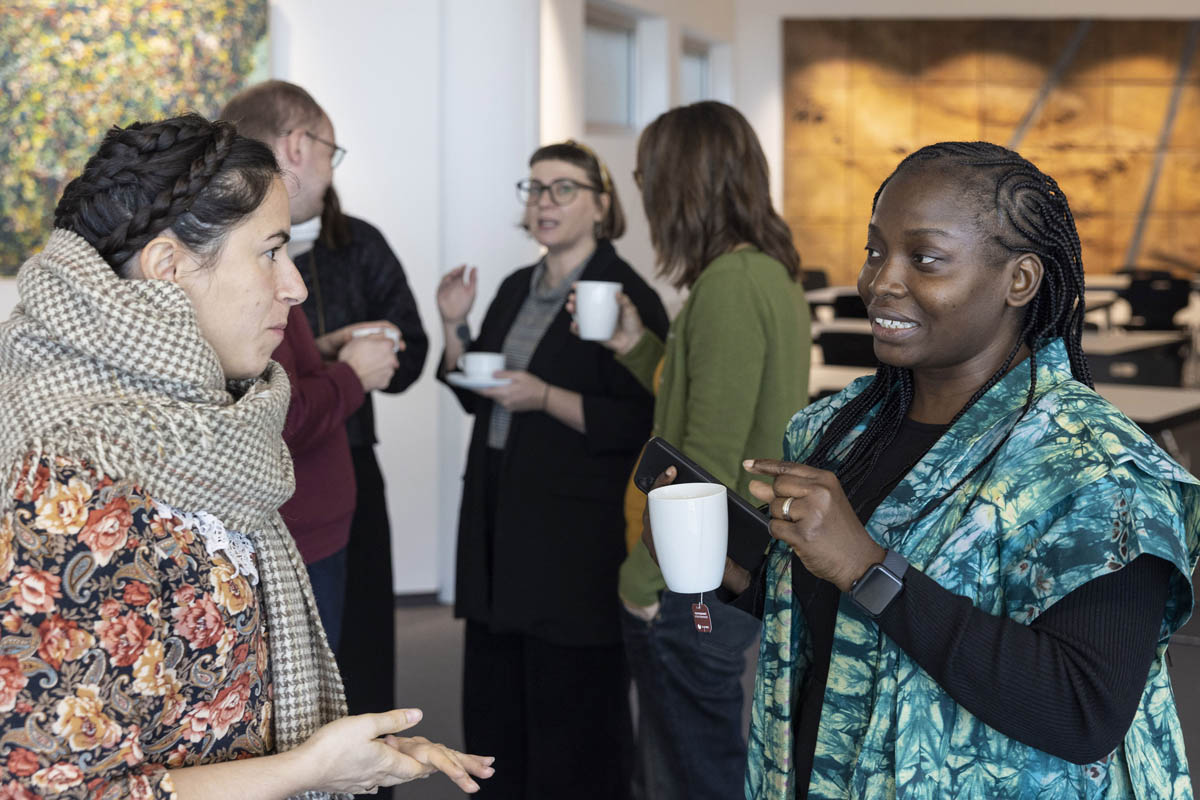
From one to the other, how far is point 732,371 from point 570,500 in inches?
25.1

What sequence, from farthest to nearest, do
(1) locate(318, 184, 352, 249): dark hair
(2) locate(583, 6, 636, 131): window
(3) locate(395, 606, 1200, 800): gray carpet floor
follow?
1. (2) locate(583, 6, 636, 131): window
2. (1) locate(318, 184, 352, 249): dark hair
3. (3) locate(395, 606, 1200, 800): gray carpet floor

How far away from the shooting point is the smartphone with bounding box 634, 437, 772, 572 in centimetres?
139

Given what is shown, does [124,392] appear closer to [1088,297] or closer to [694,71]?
[694,71]

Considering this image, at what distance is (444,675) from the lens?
414 centimetres

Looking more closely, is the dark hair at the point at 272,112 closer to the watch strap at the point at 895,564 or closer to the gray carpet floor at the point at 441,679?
the watch strap at the point at 895,564

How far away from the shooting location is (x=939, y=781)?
1193 millimetres

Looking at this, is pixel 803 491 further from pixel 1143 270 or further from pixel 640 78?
pixel 1143 270

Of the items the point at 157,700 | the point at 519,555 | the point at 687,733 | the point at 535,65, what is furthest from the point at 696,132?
the point at 535,65

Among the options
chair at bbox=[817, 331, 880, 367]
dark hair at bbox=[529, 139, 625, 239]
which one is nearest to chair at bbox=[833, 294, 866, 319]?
chair at bbox=[817, 331, 880, 367]

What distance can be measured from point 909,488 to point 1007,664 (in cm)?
23

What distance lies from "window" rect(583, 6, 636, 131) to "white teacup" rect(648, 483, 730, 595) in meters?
5.34

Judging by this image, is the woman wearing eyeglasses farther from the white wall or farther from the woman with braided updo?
the white wall

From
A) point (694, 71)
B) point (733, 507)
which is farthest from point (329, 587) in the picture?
point (694, 71)

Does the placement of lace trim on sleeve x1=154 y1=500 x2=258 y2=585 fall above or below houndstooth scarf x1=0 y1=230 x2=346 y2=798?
below
